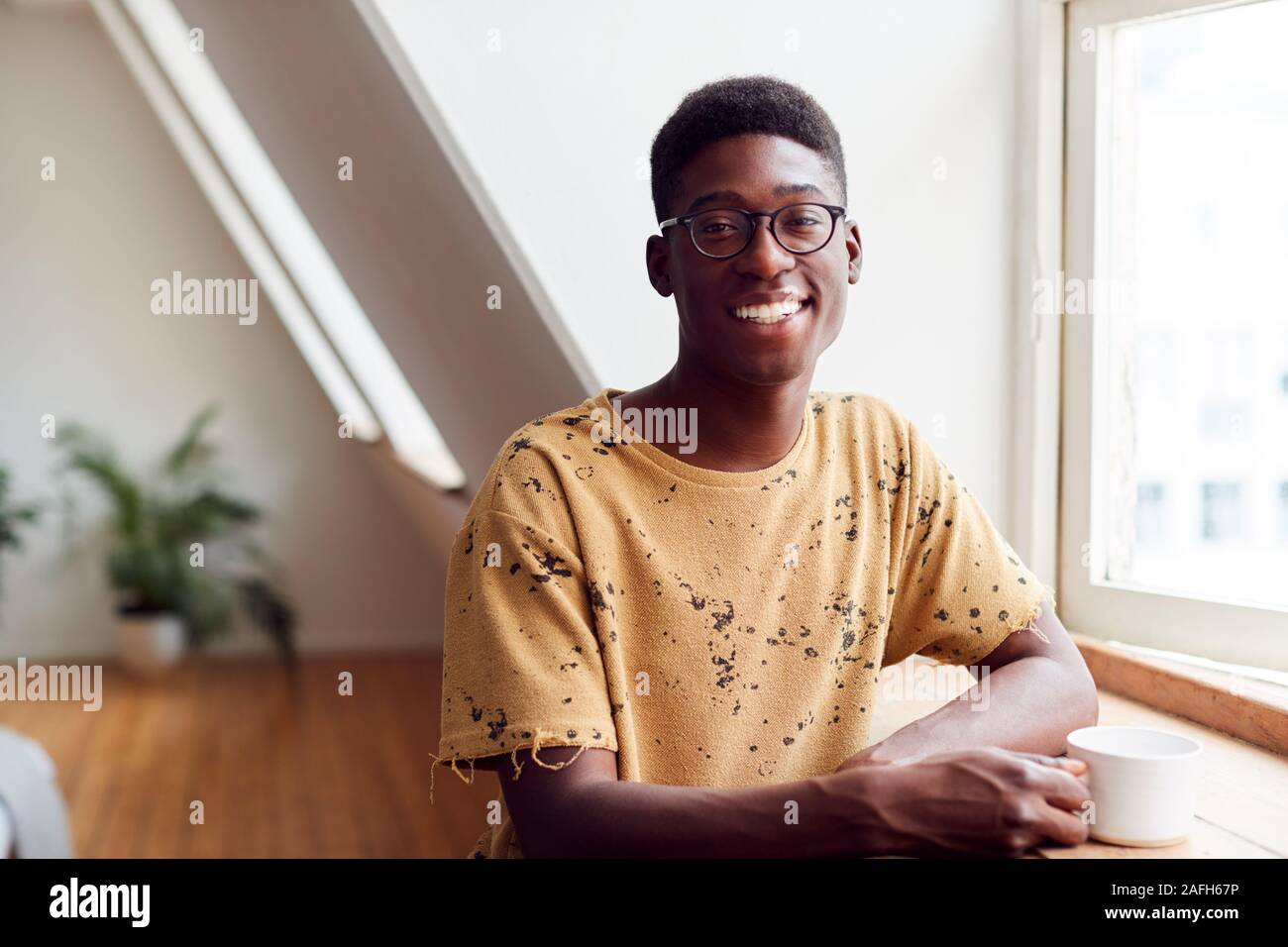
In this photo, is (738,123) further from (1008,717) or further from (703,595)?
(1008,717)

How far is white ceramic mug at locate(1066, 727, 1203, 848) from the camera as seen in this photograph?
0.96m

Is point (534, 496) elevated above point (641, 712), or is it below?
above

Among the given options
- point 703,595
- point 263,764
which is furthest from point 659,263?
point 263,764

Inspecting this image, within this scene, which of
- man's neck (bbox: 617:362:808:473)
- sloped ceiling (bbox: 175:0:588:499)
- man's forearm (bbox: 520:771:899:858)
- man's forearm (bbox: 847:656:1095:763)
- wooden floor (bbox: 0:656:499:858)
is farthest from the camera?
wooden floor (bbox: 0:656:499:858)

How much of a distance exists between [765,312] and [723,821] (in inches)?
19.0

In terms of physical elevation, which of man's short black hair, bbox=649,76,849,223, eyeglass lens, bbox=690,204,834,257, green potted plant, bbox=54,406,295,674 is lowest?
green potted plant, bbox=54,406,295,674

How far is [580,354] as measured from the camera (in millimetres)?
1564

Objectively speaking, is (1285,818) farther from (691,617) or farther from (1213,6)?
(1213,6)

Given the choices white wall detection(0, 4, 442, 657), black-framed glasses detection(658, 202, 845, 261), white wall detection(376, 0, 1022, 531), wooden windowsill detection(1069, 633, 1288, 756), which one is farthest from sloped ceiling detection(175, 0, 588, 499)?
white wall detection(0, 4, 442, 657)

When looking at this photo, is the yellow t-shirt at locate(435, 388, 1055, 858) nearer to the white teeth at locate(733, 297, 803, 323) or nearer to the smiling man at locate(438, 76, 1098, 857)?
the smiling man at locate(438, 76, 1098, 857)

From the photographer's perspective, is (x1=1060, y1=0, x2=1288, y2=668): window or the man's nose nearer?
the man's nose

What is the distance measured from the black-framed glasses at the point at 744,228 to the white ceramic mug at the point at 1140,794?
21.2 inches

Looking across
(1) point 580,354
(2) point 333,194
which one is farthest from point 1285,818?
(2) point 333,194
